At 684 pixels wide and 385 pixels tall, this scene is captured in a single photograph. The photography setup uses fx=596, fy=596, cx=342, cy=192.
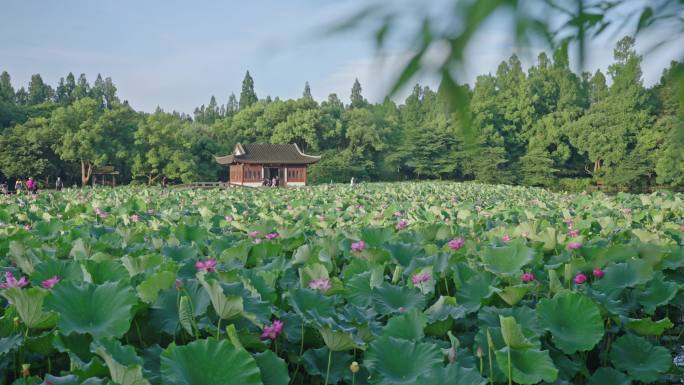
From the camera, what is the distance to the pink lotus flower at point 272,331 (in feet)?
5.36

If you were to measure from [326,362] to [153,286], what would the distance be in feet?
1.84

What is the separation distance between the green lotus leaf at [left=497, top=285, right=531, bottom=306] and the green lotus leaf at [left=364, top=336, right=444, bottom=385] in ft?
1.89

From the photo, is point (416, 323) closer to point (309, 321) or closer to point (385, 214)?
point (309, 321)

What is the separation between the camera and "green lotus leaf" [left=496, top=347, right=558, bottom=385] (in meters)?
1.53

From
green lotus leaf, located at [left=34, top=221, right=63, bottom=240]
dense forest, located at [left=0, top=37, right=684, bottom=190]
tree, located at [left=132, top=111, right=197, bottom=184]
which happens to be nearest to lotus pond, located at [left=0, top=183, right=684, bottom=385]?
green lotus leaf, located at [left=34, top=221, right=63, bottom=240]

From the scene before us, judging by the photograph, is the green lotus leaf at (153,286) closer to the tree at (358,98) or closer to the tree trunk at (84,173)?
the tree at (358,98)

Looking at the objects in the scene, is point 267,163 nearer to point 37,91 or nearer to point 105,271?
point 37,91

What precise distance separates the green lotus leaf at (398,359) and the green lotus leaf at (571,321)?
0.51 m

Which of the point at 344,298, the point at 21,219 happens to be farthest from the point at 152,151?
the point at 344,298

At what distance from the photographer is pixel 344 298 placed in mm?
2156

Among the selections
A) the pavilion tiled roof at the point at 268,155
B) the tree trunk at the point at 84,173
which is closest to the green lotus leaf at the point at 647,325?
the pavilion tiled roof at the point at 268,155

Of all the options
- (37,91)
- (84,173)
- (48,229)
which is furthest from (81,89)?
A: (48,229)

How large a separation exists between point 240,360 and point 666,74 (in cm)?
104

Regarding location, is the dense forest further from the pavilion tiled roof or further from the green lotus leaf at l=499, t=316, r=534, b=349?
the green lotus leaf at l=499, t=316, r=534, b=349
